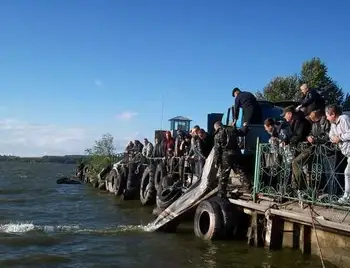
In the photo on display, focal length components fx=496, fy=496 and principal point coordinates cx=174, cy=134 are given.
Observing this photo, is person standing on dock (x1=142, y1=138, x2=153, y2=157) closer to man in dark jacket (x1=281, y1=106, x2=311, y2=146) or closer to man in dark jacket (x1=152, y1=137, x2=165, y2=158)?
man in dark jacket (x1=152, y1=137, x2=165, y2=158)

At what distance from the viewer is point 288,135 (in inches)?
409

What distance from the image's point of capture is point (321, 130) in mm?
9531

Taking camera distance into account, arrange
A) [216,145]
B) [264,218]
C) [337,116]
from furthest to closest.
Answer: [216,145], [264,218], [337,116]

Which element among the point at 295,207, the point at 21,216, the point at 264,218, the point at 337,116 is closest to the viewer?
the point at 337,116

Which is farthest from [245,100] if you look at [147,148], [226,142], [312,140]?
[147,148]

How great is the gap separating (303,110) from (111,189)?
18180 mm

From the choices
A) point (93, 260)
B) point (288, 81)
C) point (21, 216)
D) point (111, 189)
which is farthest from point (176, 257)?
point (288, 81)

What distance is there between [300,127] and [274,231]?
2311mm

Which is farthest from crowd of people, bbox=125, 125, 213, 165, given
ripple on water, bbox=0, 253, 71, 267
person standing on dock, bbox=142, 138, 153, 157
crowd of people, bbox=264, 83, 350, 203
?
ripple on water, bbox=0, 253, 71, 267

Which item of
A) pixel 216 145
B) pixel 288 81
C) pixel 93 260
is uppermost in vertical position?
pixel 288 81

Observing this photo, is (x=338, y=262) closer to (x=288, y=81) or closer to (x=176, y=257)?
(x=176, y=257)

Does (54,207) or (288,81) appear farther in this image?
(288,81)

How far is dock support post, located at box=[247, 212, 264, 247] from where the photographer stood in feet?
36.3

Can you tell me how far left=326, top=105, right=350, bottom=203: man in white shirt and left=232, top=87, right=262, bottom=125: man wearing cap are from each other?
15.8 feet
